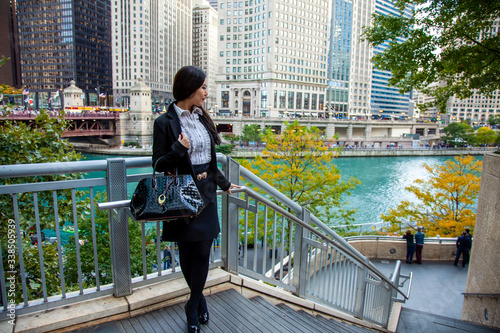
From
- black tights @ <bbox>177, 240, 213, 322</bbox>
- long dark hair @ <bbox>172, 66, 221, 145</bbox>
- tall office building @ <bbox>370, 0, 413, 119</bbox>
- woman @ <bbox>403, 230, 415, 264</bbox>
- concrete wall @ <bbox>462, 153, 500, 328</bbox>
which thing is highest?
tall office building @ <bbox>370, 0, 413, 119</bbox>

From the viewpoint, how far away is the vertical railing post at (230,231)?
353 cm

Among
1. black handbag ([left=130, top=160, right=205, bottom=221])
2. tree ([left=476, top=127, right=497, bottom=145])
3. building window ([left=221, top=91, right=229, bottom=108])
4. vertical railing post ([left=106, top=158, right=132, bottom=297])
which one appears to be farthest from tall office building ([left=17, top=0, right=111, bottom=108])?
black handbag ([left=130, top=160, right=205, bottom=221])

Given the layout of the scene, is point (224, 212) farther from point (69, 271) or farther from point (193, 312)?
point (69, 271)

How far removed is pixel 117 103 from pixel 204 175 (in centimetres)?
12954

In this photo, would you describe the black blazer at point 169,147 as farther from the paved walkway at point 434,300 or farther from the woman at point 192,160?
the paved walkway at point 434,300

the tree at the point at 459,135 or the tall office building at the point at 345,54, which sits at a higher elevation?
the tall office building at the point at 345,54

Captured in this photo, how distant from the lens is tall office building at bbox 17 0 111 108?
115438 mm

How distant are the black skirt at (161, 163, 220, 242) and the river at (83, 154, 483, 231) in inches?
571

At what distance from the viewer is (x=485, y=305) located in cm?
698

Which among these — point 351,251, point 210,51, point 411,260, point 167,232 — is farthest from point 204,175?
point 210,51

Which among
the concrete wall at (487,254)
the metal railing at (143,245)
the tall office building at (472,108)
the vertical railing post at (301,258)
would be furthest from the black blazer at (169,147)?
the tall office building at (472,108)

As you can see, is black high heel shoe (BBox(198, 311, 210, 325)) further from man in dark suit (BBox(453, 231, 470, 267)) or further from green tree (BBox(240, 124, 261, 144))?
green tree (BBox(240, 124, 261, 144))

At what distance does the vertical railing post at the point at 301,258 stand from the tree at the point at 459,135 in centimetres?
8549

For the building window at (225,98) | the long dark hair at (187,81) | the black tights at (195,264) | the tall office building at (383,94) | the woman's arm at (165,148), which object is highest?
the tall office building at (383,94)
